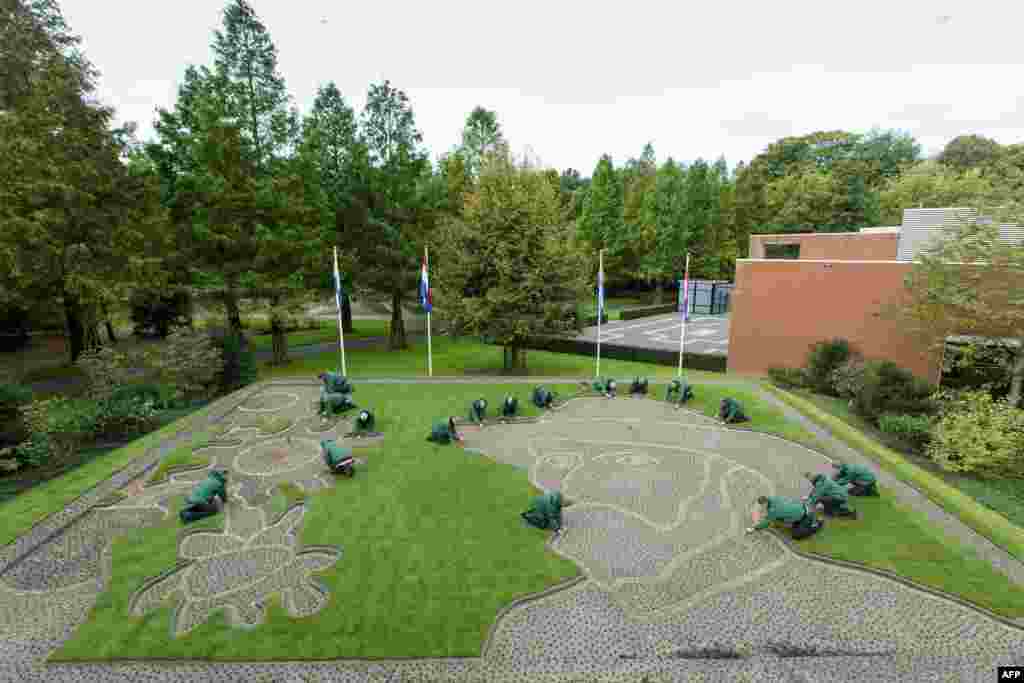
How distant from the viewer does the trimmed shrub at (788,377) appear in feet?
84.2

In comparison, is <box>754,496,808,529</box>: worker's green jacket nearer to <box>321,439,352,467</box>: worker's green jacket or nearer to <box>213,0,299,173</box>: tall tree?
<box>321,439,352,467</box>: worker's green jacket

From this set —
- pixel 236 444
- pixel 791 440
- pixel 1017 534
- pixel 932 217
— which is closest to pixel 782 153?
pixel 932 217

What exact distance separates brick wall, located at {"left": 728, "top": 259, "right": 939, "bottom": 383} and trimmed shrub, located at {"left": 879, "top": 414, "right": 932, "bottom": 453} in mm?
7627

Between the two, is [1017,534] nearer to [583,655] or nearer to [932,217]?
[583,655]

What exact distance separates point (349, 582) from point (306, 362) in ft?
83.9

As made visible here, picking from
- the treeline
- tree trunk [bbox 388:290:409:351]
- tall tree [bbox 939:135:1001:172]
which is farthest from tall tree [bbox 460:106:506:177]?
tall tree [bbox 939:135:1001:172]

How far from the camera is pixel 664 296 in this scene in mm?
71062

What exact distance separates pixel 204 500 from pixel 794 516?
14.3 meters

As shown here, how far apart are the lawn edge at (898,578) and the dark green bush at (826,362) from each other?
1585 centimetres

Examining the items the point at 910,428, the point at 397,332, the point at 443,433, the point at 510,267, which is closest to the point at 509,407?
the point at 443,433

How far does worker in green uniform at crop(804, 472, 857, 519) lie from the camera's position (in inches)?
487

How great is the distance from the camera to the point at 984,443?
597 inches

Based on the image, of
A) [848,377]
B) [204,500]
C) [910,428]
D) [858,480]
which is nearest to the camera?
[204,500]

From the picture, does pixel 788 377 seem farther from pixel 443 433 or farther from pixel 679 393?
pixel 443 433
